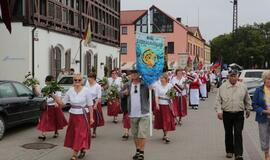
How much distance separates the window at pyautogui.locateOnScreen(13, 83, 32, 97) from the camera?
41.0ft

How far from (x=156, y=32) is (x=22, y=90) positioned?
224 ft

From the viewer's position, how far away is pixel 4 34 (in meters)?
25.0

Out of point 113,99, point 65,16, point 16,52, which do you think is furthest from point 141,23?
point 113,99

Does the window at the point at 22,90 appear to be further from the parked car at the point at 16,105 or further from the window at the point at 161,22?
the window at the point at 161,22

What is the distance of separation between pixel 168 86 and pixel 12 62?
1555 cm

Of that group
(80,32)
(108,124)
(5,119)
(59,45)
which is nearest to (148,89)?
(5,119)

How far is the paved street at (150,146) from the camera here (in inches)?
349

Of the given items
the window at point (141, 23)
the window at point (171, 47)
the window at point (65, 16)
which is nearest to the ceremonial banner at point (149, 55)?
the window at point (65, 16)

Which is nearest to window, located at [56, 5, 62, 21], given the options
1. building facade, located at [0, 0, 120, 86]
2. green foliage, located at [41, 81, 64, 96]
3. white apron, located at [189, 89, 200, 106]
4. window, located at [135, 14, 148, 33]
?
building facade, located at [0, 0, 120, 86]

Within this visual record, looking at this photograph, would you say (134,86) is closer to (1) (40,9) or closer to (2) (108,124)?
(2) (108,124)

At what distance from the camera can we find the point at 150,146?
10.3 metres

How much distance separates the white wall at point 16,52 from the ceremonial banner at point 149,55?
14784 millimetres

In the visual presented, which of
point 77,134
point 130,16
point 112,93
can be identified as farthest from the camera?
point 130,16

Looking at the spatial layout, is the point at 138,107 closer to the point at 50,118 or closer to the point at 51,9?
the point at 50,118
